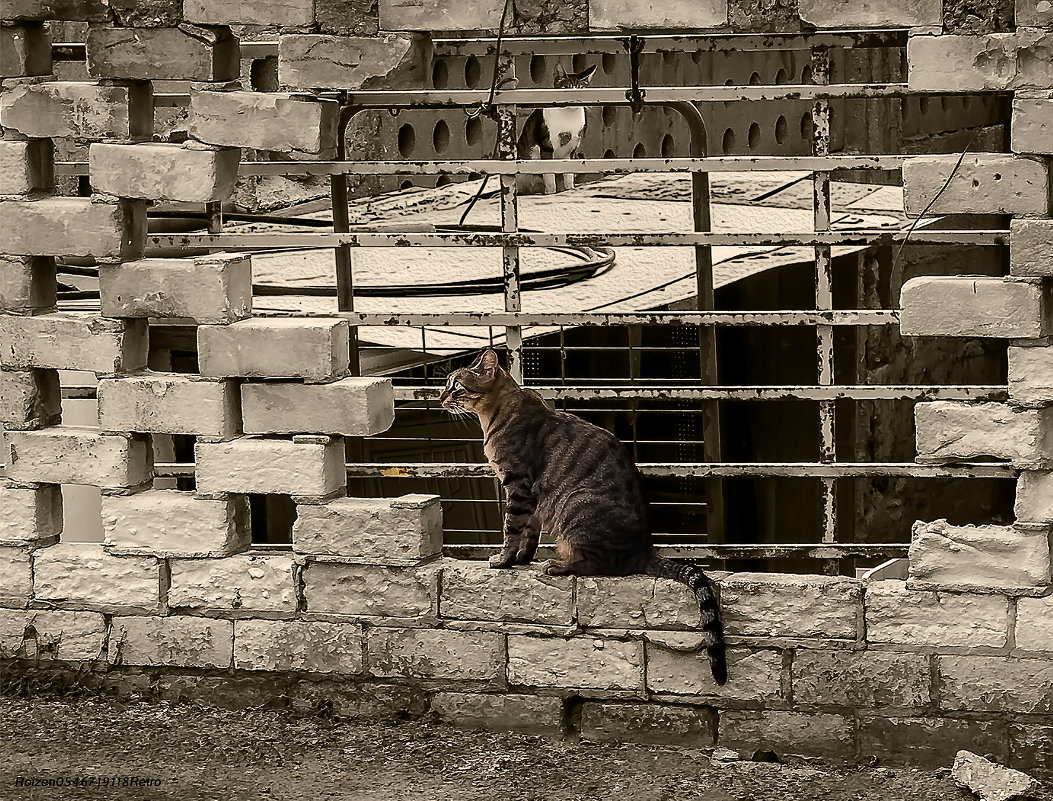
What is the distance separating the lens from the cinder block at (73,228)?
16.8ft

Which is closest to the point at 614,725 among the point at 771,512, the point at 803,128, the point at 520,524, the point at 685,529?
the point at 520,524

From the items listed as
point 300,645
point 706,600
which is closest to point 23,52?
point 300,645

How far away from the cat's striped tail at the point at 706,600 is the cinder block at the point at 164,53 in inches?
85.2

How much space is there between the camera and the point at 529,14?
4.80 metres

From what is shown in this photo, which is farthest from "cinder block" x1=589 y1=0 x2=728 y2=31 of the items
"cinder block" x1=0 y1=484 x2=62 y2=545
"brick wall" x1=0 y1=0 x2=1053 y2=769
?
"cinder block" x1=0 y1=484 x2=62 y2=545

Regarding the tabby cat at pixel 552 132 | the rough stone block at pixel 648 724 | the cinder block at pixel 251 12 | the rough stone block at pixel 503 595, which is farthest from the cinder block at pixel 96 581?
the tabby cat at pixel 552 132

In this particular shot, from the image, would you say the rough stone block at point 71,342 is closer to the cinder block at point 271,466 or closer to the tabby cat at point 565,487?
the cinder block at point 271,466

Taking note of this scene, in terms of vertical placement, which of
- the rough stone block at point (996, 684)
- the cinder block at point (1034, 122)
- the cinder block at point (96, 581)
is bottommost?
the rough stone block at point (996, 684)

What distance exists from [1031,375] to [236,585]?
2.74m

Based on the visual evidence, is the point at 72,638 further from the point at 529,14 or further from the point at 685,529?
the point at 685,529

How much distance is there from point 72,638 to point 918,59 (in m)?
3.52

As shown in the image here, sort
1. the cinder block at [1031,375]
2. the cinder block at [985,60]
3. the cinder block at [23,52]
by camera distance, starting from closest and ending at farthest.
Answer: the cinder block at [985,60] < the cinder block at [1031,375] < the cinder block at [23,52]

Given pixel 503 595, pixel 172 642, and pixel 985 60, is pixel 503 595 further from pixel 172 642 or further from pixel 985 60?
pixel 985 60

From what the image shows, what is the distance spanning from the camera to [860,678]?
16.1ft
